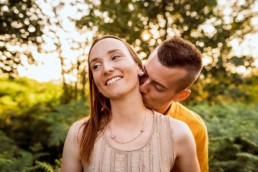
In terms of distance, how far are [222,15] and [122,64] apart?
5607 millimetres

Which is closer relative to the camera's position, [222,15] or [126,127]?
[126,127]

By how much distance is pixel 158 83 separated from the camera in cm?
286

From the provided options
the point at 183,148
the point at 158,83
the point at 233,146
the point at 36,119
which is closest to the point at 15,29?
the point at 158,83

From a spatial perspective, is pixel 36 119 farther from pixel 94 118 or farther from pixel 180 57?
pixel 94 118

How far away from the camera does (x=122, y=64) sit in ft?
7.86

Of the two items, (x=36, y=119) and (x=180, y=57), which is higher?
(x=180, y=57)

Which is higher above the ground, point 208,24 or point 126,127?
point 208,24

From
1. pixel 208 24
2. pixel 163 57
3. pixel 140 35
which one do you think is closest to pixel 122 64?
pixel 163 57

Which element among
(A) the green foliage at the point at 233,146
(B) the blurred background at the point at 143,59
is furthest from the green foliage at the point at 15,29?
(A) the green foliage at the point at 233,146

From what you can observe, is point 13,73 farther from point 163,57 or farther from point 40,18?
point 163,57

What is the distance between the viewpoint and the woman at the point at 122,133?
7.65ft

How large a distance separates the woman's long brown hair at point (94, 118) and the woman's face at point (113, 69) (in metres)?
0.07

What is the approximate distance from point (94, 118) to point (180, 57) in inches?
31.1

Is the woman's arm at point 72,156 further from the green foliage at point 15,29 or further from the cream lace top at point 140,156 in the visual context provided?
the green foliage at point 15,29
